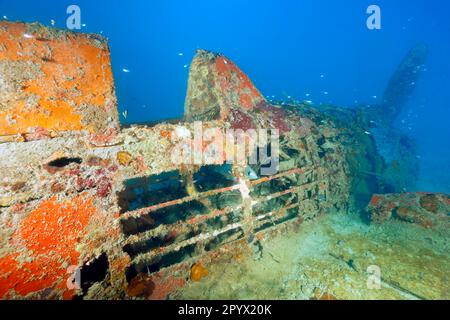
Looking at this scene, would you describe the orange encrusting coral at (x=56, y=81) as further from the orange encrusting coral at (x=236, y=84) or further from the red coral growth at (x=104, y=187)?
the orange encrusting coral at (x=236, y=84)

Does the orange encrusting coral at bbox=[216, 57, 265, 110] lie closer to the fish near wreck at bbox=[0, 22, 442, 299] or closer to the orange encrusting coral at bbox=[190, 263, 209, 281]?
the fish near wreck at bbox=[0, 22, 442, 299]

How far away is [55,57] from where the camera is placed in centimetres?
242

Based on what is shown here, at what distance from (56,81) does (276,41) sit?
211 meters

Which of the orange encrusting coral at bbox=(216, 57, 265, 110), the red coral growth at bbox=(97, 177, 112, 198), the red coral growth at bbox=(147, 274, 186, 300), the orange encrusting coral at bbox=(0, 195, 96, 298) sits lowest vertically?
the red coral growth at bbox=(147, 274, 186, 300)

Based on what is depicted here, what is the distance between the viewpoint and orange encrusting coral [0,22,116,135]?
2.24 meters

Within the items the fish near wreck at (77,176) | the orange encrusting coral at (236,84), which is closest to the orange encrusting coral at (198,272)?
the fish near wreck at (77,176)

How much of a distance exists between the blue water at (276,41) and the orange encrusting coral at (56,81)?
86.3m

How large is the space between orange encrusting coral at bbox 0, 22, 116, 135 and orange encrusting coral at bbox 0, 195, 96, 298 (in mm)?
790

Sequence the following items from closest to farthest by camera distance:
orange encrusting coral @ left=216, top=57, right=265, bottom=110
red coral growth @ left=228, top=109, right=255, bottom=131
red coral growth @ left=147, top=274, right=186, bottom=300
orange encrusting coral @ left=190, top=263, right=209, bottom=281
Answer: red coral growth @ left=147, top=274, right=186, bottom=300, orange encrusting coral @ left=190, top=263, right=209, bottom=281, red coral growth @ left=228, top=109, right=255, bottom=131, orange encrusting coral @ left=216, top=57, right=265, bottom=110

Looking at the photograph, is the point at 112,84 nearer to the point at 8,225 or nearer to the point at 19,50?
the point at 19,50

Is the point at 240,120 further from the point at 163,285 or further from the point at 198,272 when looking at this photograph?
the point at 163,285

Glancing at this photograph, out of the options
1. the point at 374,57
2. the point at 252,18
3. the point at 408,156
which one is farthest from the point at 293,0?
the point at 408,156

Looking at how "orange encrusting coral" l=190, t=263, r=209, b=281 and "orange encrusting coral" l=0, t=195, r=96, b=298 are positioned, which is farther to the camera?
"orange encrusting coral" l=190, t=263, r=209, b=281

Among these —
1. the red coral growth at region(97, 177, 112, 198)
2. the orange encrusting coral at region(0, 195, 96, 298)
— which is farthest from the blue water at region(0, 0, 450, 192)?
the orange encrusting coral at region(0, 195, 96, 298)
